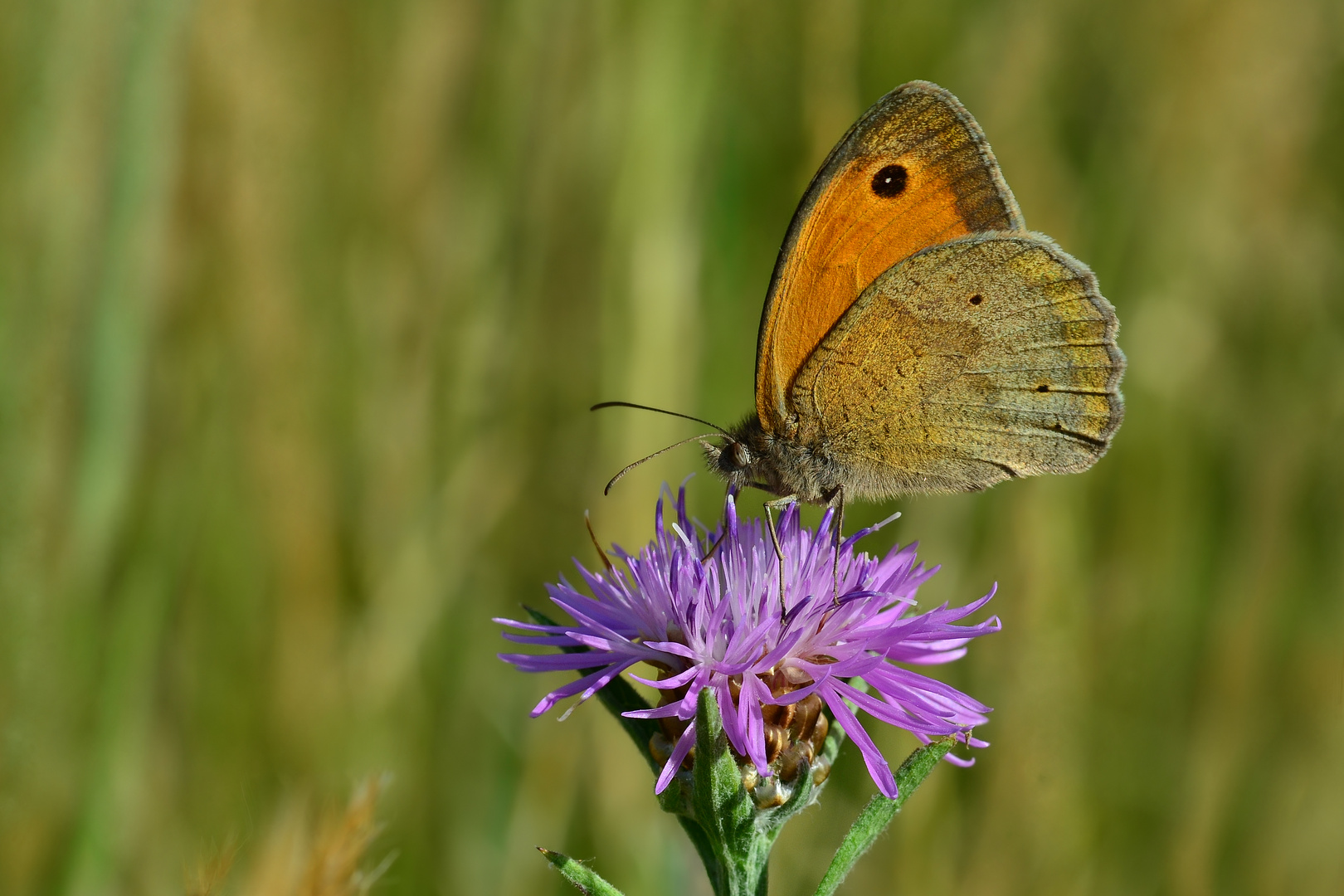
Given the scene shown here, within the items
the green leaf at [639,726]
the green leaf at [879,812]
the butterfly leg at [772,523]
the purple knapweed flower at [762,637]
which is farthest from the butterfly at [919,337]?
the green leaf at [879,812]

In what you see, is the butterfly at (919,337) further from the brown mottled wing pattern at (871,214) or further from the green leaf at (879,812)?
the green leaf at (879,812)

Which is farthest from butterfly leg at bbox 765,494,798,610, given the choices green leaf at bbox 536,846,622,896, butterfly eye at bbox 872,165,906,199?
butterfly eye at bbox 872,165,906,199

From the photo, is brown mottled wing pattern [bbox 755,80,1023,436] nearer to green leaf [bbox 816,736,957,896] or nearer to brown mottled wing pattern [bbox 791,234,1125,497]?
brown mottled wing pattern [bbox 791,234,1125,497]

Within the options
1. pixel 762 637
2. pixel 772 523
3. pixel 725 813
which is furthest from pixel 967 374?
pixel 725 813

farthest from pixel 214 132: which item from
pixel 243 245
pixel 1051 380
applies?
pixel 1051 380

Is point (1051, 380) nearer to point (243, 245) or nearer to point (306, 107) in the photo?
point (243, 245)

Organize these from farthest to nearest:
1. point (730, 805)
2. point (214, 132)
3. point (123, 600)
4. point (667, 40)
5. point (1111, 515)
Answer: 1. point (1111, 515)
2. point (667, 40)
3. point (214, 132)
4. point (123, 600)
5. point (730, 805)

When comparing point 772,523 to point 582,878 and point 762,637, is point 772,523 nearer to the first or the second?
point 762,637
